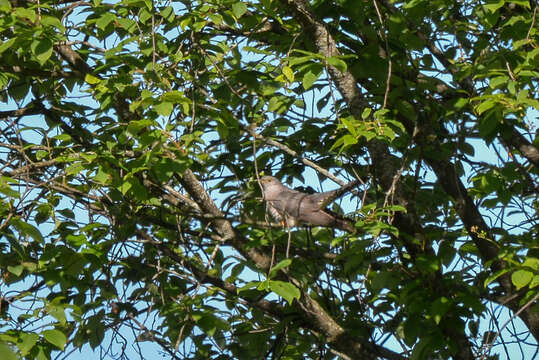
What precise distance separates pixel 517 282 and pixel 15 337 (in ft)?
7.82

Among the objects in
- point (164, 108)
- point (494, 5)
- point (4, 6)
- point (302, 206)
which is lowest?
point (164, 108)

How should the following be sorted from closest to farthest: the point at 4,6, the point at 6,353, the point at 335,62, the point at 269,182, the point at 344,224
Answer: the point at 6,353 < the point at 335,62 < the point at 4,6 < the point at 344,224 < the point at 269,182

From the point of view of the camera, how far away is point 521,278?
10.9 feet

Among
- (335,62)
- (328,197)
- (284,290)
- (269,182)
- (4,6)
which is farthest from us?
(269,182)

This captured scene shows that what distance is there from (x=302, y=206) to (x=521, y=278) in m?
1.21

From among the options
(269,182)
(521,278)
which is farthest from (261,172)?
(521,278)

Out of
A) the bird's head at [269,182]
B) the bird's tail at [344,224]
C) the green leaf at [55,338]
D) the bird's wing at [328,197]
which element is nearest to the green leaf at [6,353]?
the green leaf at [55,338]

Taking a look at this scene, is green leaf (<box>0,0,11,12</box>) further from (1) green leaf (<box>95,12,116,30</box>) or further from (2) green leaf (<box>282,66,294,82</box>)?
(2) green leaf (<box>282,66,294,82</box>)

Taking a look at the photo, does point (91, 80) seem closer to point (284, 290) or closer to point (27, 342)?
point (27, 342)

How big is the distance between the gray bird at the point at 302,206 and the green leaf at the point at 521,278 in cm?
87

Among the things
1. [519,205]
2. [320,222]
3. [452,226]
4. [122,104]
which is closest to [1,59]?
[122,104]

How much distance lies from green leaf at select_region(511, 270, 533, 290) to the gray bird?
868 mm

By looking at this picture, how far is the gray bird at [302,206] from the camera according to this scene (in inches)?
152

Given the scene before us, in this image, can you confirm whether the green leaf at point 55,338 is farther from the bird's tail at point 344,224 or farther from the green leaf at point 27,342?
the bird's tail at point 344,224
